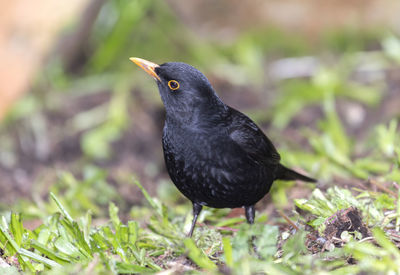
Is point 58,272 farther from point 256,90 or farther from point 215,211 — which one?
point 256,90

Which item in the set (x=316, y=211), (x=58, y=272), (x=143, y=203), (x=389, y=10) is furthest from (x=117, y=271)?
(x=389, y=10)

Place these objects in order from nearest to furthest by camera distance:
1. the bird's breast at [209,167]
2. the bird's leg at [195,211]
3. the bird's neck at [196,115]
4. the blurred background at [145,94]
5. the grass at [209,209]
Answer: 1. the grass at [209,209]
2. the bird's breast at [209,167]
3. the bird's neck at [196,115]
4. the bird's leg at [195,211]
5. the blurred background at [145,94]

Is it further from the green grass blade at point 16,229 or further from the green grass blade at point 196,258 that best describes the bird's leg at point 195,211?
the green grass blade at point 16,229

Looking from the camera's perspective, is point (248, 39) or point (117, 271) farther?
point (248, 39)

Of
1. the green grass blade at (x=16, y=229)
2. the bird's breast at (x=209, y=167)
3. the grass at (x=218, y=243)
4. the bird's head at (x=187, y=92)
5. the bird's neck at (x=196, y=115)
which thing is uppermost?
the bird's head at (x=187, y=92)

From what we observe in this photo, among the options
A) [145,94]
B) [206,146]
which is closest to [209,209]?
[206,146]

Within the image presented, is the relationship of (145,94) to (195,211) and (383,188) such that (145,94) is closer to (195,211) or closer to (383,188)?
(195,211)

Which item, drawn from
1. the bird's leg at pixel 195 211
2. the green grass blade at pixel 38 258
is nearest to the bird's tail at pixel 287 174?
the bird's leg at pixel 195 211
